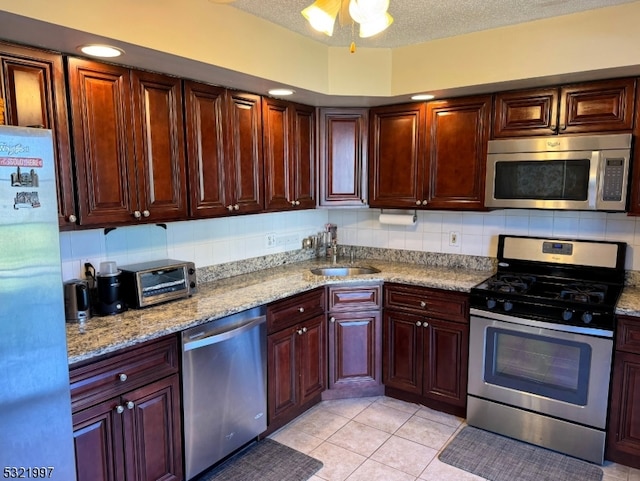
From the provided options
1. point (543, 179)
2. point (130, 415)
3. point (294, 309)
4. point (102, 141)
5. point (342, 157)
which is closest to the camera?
point (130, 415)

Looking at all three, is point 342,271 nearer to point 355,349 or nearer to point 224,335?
point 355,349

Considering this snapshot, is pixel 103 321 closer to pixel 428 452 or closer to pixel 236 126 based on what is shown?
pixel 236 126

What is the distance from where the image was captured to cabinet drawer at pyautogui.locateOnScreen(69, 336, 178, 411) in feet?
5.87

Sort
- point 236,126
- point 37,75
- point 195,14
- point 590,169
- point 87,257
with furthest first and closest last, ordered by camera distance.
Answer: point 236,126
point 590,169
point 87,257
point 195,14
point 37,75

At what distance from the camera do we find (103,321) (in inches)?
84.0

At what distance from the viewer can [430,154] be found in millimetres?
3178

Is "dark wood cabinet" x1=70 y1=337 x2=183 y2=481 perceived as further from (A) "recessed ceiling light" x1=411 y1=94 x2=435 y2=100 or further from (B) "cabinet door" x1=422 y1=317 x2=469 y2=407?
(A) "recessed ceiling light" x1=411 y1=94 x2=435 y2=100

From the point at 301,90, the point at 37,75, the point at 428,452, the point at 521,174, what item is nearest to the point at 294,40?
the point at 301,90

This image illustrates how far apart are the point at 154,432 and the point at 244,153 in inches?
Answer: 65.7

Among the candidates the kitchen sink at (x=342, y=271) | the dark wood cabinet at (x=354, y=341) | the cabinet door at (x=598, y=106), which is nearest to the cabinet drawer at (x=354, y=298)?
the dark wood cabinet at (x=354, y=341)

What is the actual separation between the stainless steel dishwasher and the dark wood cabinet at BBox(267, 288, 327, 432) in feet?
0.27

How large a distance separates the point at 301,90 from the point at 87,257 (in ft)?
5.35

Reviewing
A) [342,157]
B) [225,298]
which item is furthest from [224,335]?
[342,157]

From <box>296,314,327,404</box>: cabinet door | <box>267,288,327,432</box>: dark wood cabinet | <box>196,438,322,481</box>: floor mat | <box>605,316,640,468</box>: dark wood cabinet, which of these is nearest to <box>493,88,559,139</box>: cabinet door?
<box>605,316,640,468</box>: dark wood cabinet
